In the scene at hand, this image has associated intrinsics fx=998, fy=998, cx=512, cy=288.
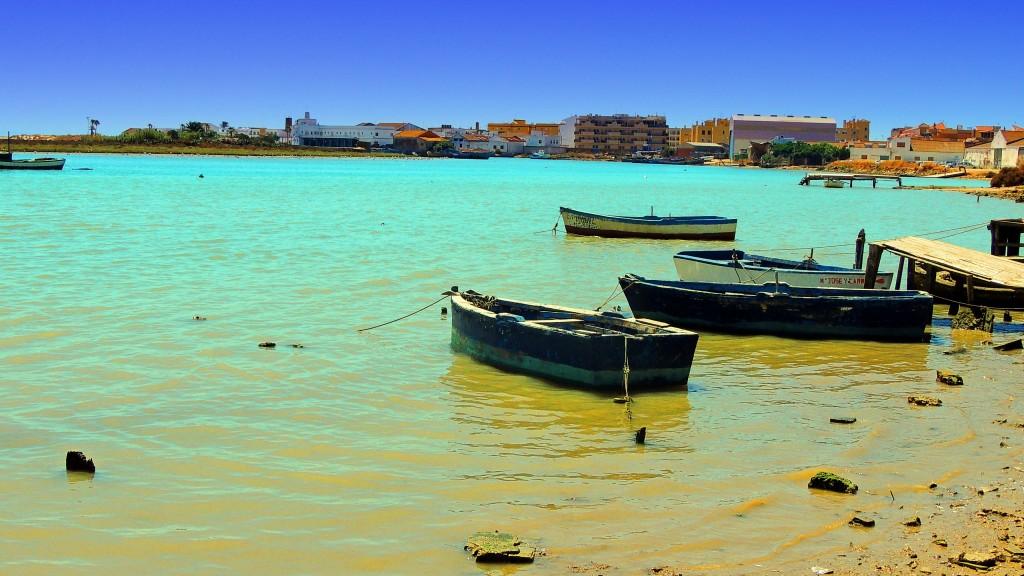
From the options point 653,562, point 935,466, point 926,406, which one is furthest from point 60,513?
point 926,406

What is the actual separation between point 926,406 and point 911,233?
32588 mm

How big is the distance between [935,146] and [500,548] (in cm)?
17324

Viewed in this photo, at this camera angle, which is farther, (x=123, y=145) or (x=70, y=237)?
(x=123, y=145)

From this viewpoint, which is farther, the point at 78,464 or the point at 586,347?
the point at 586,347

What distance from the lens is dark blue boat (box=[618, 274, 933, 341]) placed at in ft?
Answer: 53.4

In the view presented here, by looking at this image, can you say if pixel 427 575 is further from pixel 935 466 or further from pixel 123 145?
pixel 123 145

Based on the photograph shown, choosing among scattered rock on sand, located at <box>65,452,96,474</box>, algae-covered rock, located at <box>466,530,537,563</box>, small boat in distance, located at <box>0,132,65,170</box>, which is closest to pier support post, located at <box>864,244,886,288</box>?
algae-covered rock, located at <box>466,530,537,563</box>

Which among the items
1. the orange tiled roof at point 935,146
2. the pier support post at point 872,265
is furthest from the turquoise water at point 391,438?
the orange tiled roof at point 935,146

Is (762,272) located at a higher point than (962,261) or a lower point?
lower

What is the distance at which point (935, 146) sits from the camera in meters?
164

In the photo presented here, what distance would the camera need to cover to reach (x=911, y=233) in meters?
42.2

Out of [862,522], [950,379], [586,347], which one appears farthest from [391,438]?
[950,379]

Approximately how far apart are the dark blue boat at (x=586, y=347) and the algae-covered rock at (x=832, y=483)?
10.5 feet

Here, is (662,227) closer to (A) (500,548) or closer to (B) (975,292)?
(B) (975,292)
